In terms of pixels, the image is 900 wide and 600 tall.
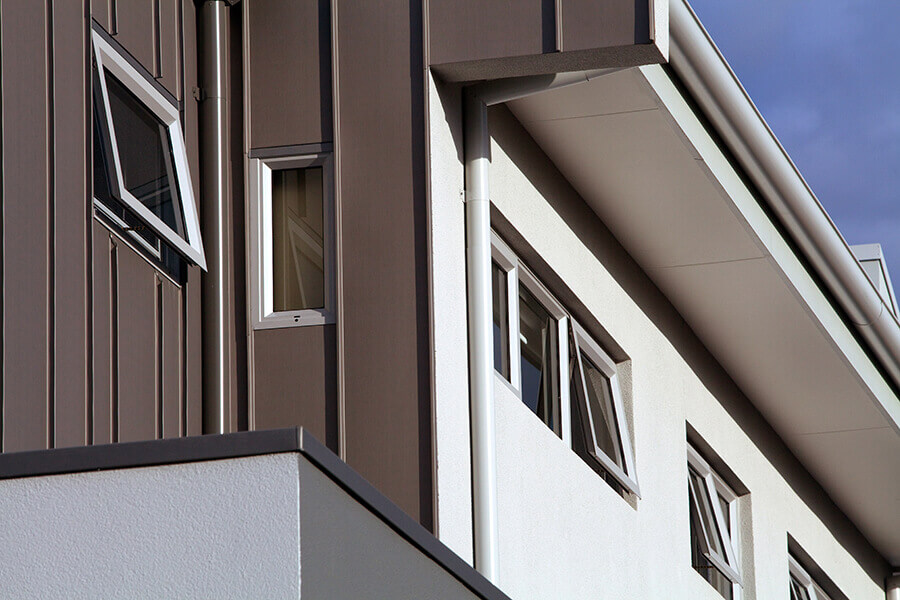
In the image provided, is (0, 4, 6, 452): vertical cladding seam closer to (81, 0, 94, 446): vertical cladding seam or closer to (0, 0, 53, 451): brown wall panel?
(0, 0, 53, 451): brown wall panel

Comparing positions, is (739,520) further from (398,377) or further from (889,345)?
(398,377)

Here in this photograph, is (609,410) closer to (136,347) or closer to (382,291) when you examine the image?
(382,291)

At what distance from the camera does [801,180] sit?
29.6 feet

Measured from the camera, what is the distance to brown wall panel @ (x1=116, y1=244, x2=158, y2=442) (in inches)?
211

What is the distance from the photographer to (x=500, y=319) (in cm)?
779

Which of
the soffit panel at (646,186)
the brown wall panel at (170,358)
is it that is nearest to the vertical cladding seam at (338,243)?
the brown wall panel at (170,358)

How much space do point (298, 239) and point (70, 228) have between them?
1.67 meters

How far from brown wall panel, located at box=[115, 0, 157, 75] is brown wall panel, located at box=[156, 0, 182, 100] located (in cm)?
7

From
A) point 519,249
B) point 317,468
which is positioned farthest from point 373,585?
point 519,249

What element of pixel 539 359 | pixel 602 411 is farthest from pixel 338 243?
pixel 602 411

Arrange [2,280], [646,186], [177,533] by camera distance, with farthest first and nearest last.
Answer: [646,186] → [2,280] → [177,533]

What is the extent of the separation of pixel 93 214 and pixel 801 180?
5167mm

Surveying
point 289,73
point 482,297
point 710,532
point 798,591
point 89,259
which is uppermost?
point 289,73

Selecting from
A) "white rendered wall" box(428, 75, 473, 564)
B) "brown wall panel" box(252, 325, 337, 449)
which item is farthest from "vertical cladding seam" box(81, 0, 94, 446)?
"white rendered wall" box(428, 75, 473, 564)
